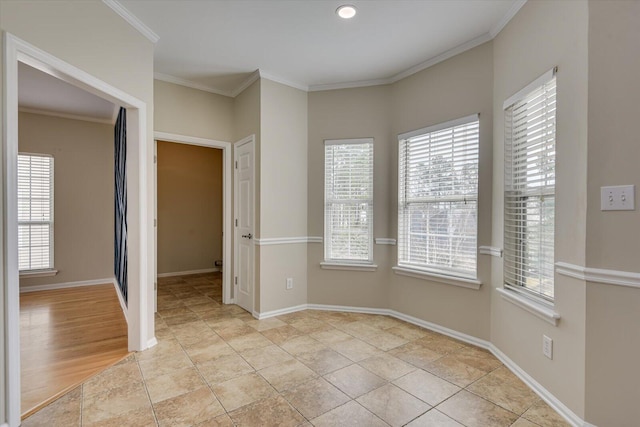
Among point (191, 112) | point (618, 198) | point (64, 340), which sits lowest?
point (64, 340)

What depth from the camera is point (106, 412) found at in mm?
1908

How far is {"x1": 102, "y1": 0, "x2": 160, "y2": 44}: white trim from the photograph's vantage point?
2367mm

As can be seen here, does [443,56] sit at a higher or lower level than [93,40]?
higher

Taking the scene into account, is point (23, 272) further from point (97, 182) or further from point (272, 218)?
point (272, 218)

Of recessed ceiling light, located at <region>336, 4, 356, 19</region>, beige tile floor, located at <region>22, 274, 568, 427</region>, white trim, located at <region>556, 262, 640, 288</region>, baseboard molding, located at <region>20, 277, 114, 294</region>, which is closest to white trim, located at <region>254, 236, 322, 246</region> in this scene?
beige tile floor, located at <region>22, 274, 568, 427</region>

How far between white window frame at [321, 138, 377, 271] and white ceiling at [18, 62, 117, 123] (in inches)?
126


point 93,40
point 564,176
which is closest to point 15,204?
point 93,40

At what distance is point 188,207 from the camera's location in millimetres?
6258

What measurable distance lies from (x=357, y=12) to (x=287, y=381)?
2857 millimetres

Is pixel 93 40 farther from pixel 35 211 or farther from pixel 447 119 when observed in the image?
pixel 35 211

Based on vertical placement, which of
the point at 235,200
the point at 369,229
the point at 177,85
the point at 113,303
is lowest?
the point at 113,303

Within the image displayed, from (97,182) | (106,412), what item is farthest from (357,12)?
(97,182)

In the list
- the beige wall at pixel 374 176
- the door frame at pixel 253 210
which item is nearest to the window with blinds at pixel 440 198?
the beige wall at pixel 374 176

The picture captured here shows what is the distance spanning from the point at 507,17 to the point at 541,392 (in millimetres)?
2745
